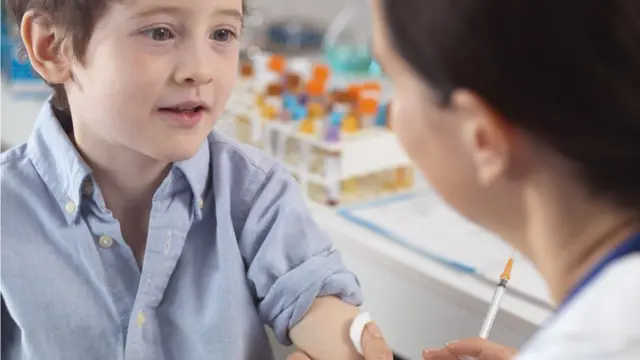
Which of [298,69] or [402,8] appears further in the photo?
[298,69]

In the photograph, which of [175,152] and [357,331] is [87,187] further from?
[357,331]

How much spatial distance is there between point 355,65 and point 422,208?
55 centimetres

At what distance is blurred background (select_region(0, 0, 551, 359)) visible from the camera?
0.93 m

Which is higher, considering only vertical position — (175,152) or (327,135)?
(327,135)

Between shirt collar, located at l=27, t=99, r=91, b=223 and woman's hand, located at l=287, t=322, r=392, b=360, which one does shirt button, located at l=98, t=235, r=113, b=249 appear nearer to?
shirt collar, located at l=27, t=99, r=91, b=223


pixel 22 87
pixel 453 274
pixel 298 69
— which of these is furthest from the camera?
pixel 22 87

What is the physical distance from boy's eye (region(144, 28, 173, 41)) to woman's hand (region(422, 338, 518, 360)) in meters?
0.38

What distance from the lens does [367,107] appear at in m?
1.17

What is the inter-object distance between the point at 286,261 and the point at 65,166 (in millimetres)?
247

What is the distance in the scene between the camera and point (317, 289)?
0.77 m

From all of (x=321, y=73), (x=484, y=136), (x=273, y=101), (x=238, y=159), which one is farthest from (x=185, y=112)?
(x=321, y=73)

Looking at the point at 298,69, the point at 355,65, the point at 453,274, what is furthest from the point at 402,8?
the point at 355,65

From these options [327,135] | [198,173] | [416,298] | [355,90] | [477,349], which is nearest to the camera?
[477,349]

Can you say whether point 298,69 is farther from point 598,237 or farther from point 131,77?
point 598,237
